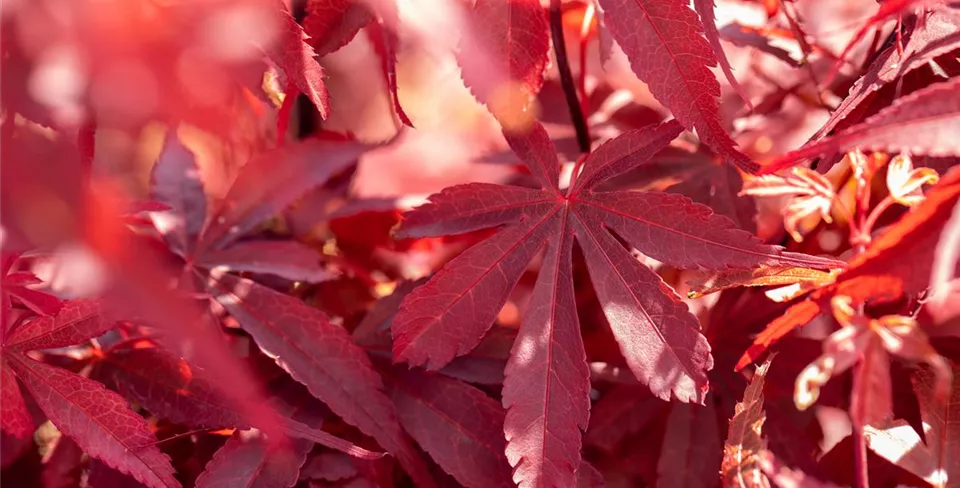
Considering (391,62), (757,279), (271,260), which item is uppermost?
(391,62)

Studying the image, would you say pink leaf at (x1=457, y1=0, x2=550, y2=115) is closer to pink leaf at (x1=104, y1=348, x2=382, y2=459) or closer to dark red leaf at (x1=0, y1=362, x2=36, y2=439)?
pink leaf at (x1=104, y1=348, x2=382, y2=459)

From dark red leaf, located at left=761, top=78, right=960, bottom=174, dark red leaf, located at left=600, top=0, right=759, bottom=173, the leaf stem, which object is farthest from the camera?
the leaf stem

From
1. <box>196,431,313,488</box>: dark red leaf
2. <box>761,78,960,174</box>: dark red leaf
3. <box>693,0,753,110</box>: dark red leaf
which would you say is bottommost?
<box>196,431,313,488</box>: dark red leaf

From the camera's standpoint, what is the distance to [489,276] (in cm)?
56

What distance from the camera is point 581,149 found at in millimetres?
747

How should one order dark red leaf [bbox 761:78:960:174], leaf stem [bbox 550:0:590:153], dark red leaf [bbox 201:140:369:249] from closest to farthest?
1. dark red leaf [bbox 761:78:960:174]
2. leaf stem [bbox 550:0:590:153]
3. dark red leaf [bbox 201:140:369:249]

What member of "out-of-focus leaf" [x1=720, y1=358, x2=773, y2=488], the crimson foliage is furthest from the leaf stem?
"out-of-focus leaf" [x1=720, y1=358, x2=773, y2=488]

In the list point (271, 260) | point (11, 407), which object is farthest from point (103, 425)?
point (271, 260)

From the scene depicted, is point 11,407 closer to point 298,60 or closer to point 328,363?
point 328,363

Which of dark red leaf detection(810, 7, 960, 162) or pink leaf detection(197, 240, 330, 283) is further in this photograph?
pink leaf detection(197, 240, 330, 283)

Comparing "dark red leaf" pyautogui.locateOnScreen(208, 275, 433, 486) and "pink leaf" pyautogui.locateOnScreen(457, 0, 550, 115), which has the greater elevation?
"pink leaf" pyautogui.locateOnScreen(457, 0, 550, 115)

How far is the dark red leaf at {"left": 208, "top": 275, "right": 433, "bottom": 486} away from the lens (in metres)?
0.58

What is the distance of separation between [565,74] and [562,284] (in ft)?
0.71

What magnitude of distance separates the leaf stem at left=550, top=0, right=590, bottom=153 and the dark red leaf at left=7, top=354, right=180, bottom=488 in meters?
0.45
